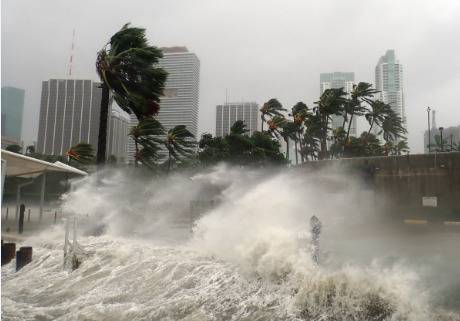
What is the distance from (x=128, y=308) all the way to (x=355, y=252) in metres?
6.07

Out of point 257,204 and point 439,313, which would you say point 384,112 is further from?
point 439,313

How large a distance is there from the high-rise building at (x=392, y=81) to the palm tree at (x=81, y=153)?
88736 millimetres

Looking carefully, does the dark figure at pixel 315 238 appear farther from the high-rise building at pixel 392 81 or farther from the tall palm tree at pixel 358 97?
the high-rise building at pixel 392 81

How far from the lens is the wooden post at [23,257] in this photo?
1455cm

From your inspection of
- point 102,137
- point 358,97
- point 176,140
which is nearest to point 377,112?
point 358,97

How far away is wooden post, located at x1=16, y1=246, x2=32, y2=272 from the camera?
14555 millimetres

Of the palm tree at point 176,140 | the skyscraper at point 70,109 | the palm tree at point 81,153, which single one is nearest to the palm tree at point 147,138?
the palm tree at point 81,153

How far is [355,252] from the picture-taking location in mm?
11930

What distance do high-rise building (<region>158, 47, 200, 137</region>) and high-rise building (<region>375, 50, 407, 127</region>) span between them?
49.3 metres

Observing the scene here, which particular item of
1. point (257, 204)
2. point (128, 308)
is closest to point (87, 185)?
point (257, 204)

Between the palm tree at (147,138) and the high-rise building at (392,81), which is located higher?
the high-rise building at (392,81)

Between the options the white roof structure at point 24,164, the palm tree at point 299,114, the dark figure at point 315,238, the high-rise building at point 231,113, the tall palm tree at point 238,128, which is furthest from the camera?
the high-rise building at point 231,113

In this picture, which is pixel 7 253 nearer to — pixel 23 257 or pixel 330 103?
pixel 23 257

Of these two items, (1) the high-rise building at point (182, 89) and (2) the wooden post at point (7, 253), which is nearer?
(2) the wooden post at point (7, 253)
